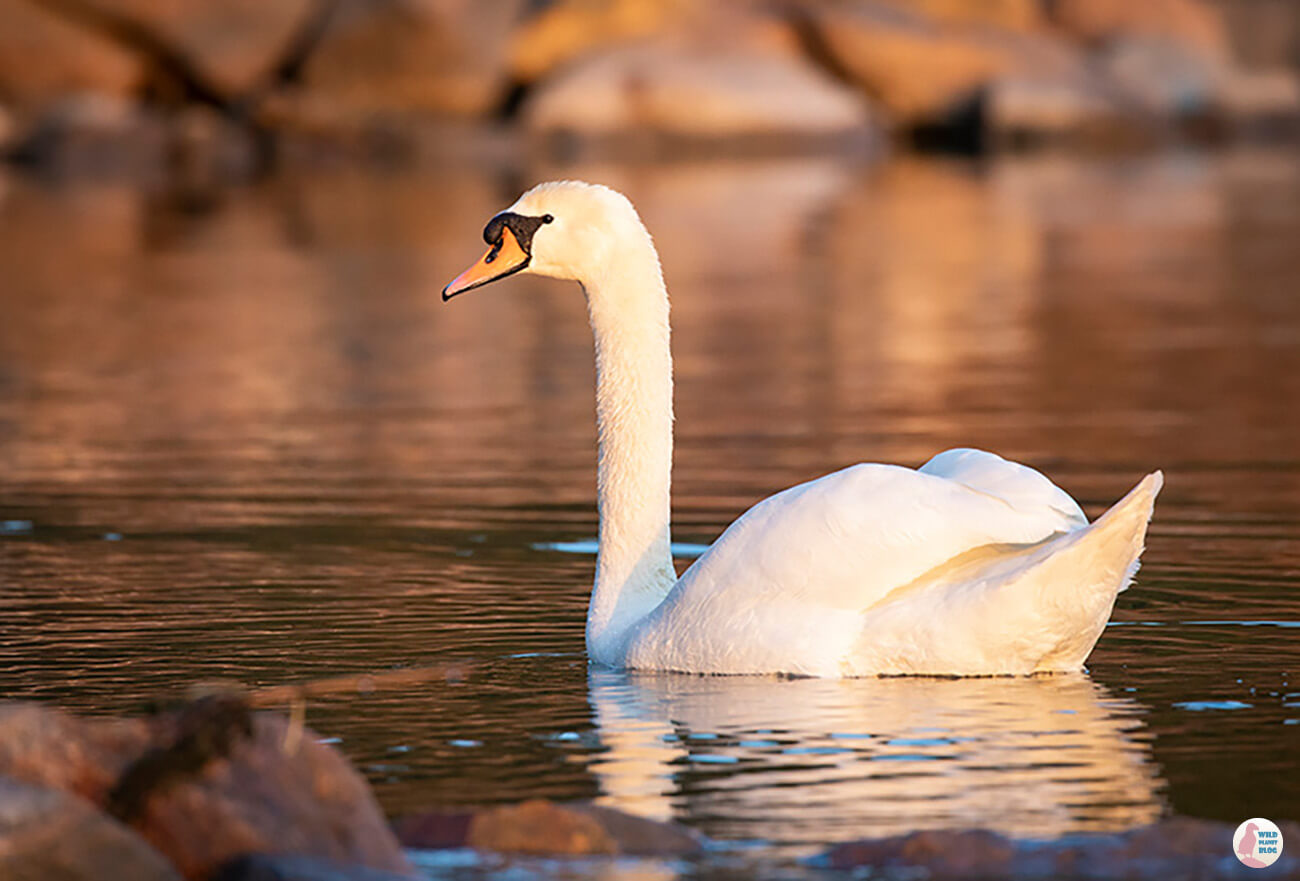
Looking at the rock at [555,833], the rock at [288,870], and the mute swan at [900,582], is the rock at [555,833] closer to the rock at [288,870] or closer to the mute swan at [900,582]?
the rock at [288,870]

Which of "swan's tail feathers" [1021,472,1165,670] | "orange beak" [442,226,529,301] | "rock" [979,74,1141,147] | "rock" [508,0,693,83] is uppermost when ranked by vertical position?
"rock" [508,0,693,83]

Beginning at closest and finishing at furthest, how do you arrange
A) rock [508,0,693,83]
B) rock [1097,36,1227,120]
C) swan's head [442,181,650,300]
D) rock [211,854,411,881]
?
rock [211,854,411,881] < swan's head [442,181,650,300] < rock [508,0,693,83] < rock [1097,36,1227,120]

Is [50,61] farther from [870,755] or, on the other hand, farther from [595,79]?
[870,755]

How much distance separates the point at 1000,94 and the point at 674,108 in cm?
656

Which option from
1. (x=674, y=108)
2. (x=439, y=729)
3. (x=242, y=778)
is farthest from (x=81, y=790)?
(x=674, y=108)

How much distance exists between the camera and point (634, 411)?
817cm

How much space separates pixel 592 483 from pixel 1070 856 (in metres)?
6.46

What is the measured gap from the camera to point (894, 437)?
42.4ft

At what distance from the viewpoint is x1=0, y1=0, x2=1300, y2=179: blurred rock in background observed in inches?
1834

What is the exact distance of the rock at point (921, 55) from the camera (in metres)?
49.9

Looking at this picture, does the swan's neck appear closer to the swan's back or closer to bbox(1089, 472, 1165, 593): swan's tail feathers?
the swan's back

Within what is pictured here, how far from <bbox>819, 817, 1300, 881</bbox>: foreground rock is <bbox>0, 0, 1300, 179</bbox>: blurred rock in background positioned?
137 feet

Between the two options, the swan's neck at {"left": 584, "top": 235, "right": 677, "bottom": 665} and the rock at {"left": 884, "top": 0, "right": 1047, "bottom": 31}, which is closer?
the swan's neck at {"left": 584, "top": 235, "right": 677, "bottom": 665}

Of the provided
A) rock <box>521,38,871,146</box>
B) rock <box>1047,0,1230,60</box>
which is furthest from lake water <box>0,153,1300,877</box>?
rock <box>1047,0,1230,60</box>
